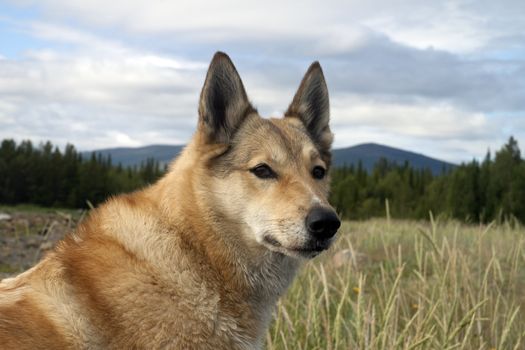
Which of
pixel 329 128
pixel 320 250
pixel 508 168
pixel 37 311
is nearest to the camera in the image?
pixel 37 311

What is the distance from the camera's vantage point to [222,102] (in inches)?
186

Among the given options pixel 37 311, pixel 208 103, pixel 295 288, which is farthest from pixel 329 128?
pixel 37 311

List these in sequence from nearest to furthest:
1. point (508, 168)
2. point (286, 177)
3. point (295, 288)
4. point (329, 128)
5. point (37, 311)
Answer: point (37, 311) < point (286, 177) < point (329, 128) < point (295, 288) < point (508, 168)

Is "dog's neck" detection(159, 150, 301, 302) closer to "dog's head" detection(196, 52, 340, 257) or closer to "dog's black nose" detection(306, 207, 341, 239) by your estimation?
"dog's head" detection(196, 52, 340, 257)

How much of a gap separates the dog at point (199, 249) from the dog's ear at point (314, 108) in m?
0.39

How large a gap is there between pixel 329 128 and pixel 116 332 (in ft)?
8.08

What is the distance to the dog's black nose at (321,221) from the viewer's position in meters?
3.94

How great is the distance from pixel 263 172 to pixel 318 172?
0.48 metres

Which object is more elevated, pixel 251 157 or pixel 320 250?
pixel 251 157

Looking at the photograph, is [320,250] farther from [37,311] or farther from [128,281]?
[37,311]

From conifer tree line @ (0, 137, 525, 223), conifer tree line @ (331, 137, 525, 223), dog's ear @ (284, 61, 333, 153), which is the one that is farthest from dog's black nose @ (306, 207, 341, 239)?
conifer tree line @ (0, 137, 525, 223)

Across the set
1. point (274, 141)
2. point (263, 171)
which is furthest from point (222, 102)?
point (263, 171)

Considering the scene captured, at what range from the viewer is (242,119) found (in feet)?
15.6

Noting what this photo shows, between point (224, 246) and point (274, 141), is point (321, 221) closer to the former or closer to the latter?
point (224, 246)
